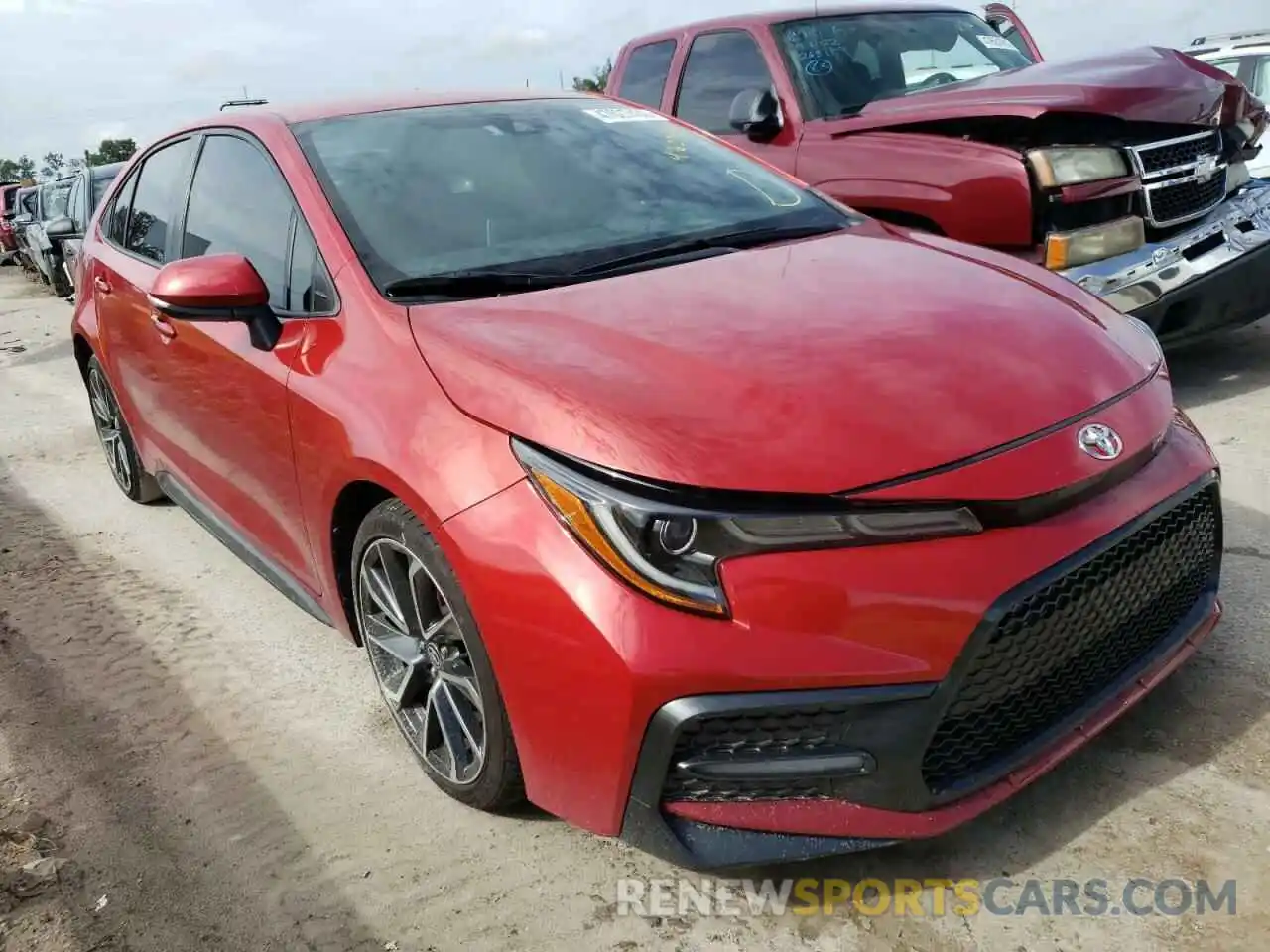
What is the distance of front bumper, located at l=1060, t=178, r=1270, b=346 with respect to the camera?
436cm

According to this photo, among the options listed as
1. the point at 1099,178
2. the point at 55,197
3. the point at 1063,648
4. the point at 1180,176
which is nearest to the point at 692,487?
the point at 1063,648

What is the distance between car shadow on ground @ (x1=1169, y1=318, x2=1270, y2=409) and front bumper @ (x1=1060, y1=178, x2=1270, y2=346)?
1.09 feet

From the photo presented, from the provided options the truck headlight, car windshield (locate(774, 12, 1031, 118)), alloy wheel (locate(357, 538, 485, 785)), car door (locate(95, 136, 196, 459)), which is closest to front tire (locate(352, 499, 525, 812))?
alloy wheel (locate(357, 538, 485, 785))

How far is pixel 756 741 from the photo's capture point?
6.37ft

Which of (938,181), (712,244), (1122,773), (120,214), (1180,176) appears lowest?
(1122,773)

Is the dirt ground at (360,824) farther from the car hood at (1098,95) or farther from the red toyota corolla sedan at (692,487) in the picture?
the car hood at (1098,95)

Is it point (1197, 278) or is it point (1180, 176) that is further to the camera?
point (1180, 176)

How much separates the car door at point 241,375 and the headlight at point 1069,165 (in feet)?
9.47

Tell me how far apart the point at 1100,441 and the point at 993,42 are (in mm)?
4664

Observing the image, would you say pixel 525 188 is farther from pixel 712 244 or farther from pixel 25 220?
pixel 25 220

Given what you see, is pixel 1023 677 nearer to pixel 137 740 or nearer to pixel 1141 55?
pixel 137 740

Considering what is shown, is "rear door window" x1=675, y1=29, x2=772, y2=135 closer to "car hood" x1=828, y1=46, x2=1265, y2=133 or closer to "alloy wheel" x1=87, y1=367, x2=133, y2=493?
"car hood" x1=828, y1=46, x2=1265, y2=133

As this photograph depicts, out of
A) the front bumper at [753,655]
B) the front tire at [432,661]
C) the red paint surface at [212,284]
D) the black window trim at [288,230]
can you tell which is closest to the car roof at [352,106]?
the black window trim at [288,230]

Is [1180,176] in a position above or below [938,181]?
below
